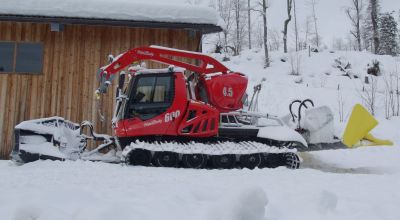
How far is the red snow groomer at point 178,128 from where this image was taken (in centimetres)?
679

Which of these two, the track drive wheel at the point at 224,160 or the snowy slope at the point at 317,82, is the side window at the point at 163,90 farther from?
the snowy slope at the point at 317,82

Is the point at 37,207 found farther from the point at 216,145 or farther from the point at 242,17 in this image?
the point at 242,17

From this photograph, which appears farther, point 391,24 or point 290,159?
point 391,24

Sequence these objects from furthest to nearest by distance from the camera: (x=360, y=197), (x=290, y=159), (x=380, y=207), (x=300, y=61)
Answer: (x=300, y=61)
(x=290, y=159)
(x=360, y=197)
(x=380, y=207)

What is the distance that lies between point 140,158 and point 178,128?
102 centimetres

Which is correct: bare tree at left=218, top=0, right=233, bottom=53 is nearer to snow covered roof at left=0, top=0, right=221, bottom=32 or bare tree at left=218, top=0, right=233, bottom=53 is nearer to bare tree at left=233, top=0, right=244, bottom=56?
bare tree at left=233, top=0, right=244, bottom=56

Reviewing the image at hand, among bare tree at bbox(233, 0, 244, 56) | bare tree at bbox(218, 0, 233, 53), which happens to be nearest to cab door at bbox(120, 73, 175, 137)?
bare tree at bbox(233, 0, 244, 56)

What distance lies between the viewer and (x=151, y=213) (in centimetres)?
314

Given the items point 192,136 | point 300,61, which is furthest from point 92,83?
point 300,61

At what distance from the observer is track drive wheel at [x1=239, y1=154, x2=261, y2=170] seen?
690 centimetres

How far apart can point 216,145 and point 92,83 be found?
196 inches

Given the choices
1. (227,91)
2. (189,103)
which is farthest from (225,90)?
(189,103)

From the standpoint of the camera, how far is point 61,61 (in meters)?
10.3

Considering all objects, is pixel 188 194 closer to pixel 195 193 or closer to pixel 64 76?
pixel 195 193
